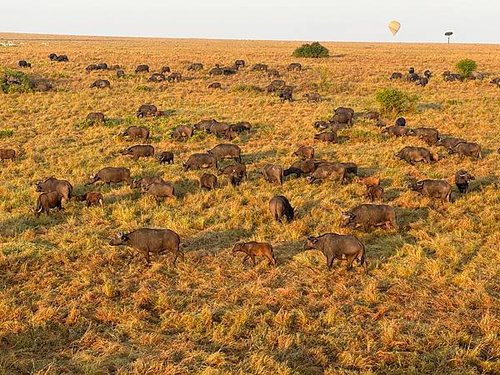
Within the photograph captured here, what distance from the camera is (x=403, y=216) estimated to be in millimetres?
12859

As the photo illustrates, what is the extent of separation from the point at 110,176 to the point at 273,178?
5108mm

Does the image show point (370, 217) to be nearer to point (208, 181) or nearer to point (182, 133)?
point (208, 181)

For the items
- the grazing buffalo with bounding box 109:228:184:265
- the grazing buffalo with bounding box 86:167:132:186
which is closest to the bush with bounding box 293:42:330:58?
the grazing buffalo with bounding box 86:167:132:186

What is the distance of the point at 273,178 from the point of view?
15.5 meters

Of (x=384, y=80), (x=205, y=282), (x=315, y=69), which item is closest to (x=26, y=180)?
(x=205, y=282)

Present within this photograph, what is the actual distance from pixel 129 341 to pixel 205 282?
2.21m

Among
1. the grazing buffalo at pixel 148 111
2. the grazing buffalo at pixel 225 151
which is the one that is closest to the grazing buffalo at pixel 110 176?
the grazing buffalo at pixel 225 151

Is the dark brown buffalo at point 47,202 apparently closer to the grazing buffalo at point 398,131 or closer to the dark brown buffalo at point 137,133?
the dark brown buffalo at point 137,133

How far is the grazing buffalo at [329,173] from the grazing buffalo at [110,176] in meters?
5.80

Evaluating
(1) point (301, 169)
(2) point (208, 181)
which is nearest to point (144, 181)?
(2) point (208, 181)

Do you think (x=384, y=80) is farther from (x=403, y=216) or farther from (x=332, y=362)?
(x=332, y=362)

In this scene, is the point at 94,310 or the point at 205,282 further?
the point at 205,282

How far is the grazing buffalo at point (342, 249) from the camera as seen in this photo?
9688 mm

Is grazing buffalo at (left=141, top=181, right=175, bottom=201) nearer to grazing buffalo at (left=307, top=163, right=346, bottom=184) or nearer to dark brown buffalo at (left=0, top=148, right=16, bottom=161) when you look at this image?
grazing buffalo at (left=307, top=163, right=346, bottom=184)
